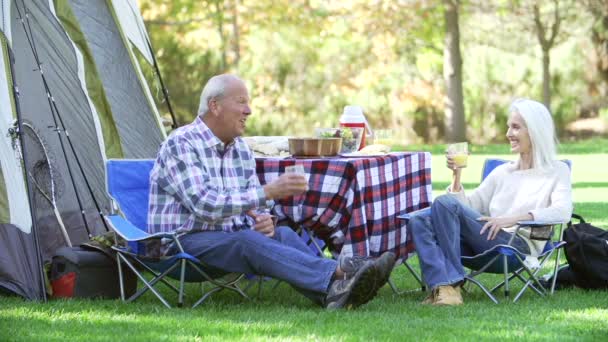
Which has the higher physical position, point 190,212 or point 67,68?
point 67,68

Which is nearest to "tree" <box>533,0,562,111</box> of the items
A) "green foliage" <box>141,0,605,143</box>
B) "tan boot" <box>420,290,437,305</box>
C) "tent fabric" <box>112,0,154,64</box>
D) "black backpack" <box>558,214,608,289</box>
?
"green foliage" <box>141,0,605,143</box>

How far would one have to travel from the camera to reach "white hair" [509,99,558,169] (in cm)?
525

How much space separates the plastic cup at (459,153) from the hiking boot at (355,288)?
79 centimetres

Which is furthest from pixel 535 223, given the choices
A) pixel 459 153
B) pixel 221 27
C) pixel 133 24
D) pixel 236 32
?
pixel 236 32

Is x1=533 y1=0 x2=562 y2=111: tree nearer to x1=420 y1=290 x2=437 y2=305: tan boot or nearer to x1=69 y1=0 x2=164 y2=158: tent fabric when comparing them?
x1=69 y1=0 x2=164 y2=158: tent fabric

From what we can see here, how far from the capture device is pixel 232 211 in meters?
4.75

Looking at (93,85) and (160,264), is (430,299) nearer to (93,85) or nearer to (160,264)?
(160,264)

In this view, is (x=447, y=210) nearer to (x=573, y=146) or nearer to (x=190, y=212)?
(x=190, y=212)

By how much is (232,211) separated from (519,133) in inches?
56.2

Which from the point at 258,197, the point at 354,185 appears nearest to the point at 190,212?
the point at 258,197

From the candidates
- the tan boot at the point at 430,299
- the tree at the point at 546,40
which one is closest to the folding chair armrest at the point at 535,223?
the tan boot at the point at 430,299

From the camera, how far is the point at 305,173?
5137 mm

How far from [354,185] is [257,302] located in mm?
711

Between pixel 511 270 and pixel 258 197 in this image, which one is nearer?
pixel 258 197
